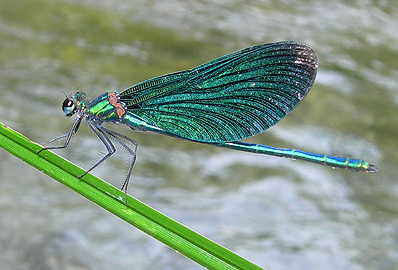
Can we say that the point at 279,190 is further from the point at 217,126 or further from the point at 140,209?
the point at 140,209

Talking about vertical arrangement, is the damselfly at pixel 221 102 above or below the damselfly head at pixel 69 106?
above

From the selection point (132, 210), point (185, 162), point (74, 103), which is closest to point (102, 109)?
point (74, 103)

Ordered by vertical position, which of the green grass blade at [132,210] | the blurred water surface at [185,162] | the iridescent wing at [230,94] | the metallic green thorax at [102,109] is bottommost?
the green grass blade at [132,210]

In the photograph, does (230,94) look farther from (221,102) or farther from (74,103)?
(74,103)

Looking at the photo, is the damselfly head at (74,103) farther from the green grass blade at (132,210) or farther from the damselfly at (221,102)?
the green grass blade at (132,210)

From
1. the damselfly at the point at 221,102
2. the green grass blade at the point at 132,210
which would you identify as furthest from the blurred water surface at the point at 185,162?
the green grass blade at the point at 132,210

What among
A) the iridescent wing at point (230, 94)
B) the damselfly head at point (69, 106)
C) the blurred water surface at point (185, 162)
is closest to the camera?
the iridescent wing at point (230, 94)

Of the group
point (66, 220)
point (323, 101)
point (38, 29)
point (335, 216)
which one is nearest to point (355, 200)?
point (335, 216)
